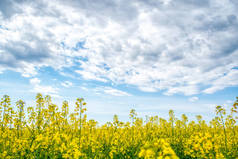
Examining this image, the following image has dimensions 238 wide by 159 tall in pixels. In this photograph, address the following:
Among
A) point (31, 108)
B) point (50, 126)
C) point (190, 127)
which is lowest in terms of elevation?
point (190, 127)

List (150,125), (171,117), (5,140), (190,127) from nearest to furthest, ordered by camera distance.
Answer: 1. (5,140)
2. (171,117)
3. (150,125)
4. (190,127)

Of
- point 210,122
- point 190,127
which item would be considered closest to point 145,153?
point 190,127

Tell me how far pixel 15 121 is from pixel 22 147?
2.70 metres

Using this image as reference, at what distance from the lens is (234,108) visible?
957 centimetres

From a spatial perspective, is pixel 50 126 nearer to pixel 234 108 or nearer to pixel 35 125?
pixel 35 125

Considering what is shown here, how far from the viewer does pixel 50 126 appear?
9242mm

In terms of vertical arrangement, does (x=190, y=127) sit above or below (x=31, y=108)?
below

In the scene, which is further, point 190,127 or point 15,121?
point 190,127

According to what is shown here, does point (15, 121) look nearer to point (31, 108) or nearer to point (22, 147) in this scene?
point (31, 108)

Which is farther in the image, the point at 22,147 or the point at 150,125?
the point at 150,125

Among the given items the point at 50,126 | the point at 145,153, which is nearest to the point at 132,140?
the point at 50,126

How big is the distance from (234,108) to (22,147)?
446 inches

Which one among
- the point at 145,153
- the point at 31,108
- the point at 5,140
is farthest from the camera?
the point at 31,108

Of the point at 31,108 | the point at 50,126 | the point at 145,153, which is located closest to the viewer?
the point at 145,153
